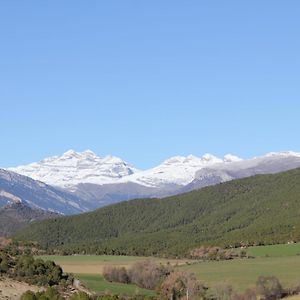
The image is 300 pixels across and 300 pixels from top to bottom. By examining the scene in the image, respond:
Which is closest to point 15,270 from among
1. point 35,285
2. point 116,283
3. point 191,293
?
point 35,285

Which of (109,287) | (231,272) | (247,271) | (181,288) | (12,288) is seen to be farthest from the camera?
(247,271)

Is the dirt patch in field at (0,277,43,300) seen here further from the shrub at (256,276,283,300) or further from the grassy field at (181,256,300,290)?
the grassy field at (181,256,300,290)

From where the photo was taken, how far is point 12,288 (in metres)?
95.8

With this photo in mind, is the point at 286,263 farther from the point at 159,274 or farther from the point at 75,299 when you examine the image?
the point at 75,299

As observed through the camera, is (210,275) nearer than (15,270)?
No

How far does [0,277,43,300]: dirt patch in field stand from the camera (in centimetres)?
9100

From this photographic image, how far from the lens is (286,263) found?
6969 inches

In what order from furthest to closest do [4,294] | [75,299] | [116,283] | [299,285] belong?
1. [116,283]
2. [299,285]
3. [4,294]
4. [75,299]

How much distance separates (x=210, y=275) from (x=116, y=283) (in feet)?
66.1

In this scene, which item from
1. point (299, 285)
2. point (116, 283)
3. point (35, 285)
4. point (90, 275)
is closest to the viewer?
point (35, 285)

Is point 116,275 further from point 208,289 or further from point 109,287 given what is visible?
point 208,289

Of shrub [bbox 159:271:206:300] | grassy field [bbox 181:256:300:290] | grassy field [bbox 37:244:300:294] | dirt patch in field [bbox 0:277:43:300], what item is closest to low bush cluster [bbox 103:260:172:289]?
grassy field [bbox 37:244:300:294]

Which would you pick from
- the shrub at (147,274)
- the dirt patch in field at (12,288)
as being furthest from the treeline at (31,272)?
the shrub at (147,274)

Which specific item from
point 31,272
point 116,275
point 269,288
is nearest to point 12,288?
point 31,272
